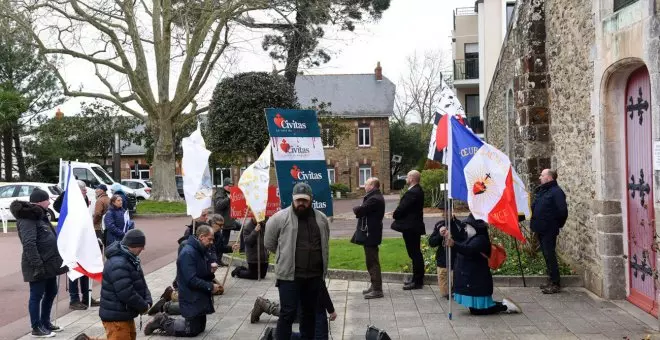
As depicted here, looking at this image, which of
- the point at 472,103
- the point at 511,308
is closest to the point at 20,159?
the point at 472,103

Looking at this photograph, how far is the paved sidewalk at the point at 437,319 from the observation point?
846cm

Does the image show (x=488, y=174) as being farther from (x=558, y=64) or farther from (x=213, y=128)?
(x=213, y=128)

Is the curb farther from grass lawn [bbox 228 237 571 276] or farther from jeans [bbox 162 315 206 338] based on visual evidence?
jeans [bbox 162 315 206 338]

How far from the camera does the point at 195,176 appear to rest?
1125cm

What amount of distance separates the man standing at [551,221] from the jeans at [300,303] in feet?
14.0

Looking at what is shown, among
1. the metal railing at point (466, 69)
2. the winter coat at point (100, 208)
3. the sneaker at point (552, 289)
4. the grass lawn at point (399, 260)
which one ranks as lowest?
the sneaker at point (552, 289)

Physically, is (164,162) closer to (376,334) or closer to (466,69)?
(466,69)

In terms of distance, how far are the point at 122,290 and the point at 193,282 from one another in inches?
61.4

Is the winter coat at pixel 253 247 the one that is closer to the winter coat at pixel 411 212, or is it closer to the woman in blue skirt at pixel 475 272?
the winter coat at pixel 411 212

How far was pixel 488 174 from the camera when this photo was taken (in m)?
9.29

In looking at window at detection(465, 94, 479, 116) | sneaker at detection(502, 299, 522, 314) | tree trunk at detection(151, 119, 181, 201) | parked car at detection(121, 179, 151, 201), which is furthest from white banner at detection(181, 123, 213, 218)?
window at detection(465, 94, 479, 116)

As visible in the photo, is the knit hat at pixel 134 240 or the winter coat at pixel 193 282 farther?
the winter coat at pixel 193 282

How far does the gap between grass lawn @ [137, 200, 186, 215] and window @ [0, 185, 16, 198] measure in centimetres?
502

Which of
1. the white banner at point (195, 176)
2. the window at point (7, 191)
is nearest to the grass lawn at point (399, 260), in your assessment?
the white banner at point (195, 176)
